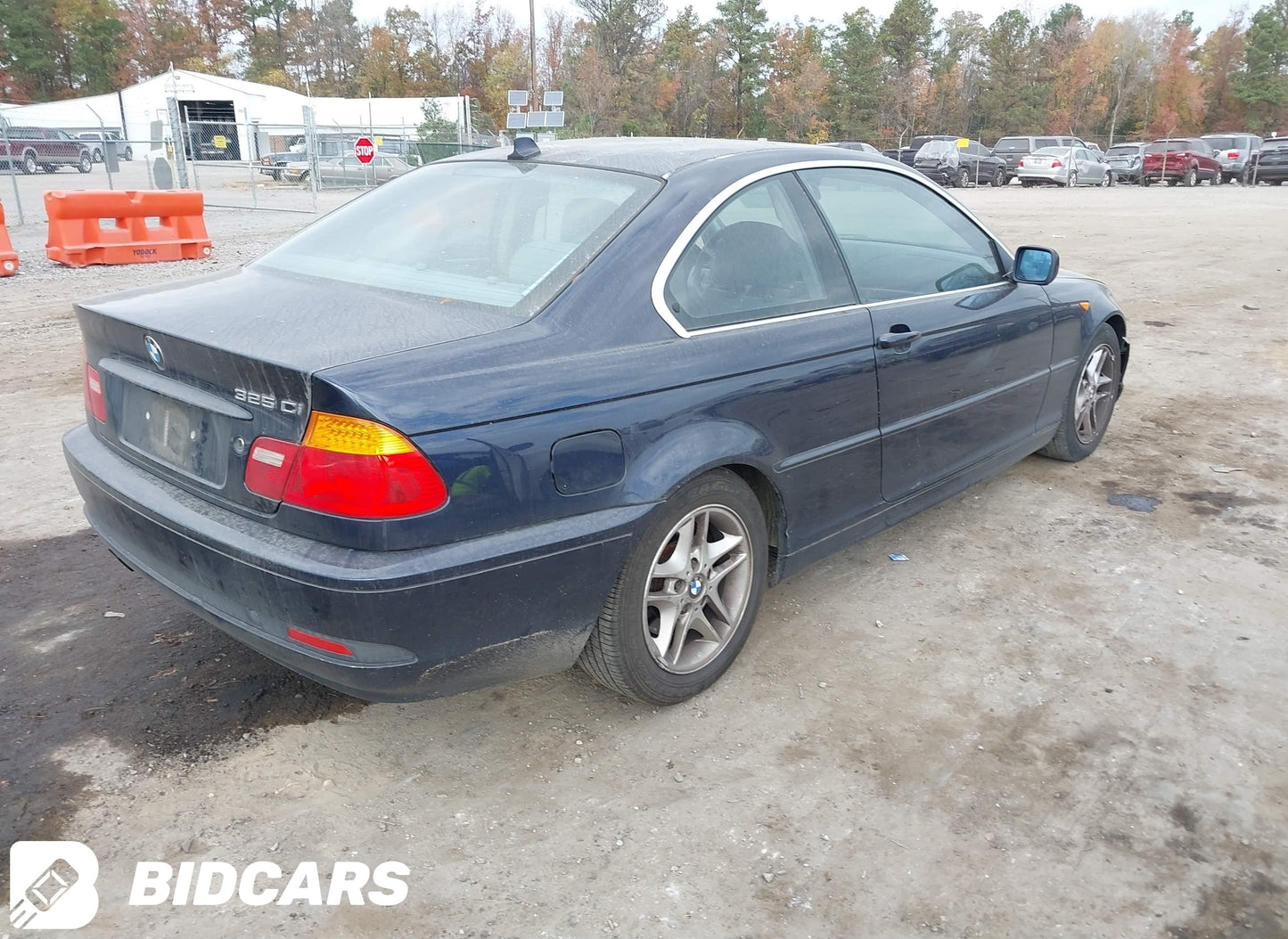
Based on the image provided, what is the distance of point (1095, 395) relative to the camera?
5.30 metres

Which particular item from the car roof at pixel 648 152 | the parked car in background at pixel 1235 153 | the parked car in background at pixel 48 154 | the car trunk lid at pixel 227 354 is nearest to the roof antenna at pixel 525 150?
the car roof at pixel 648 152

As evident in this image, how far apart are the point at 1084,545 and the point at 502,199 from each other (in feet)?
9.58

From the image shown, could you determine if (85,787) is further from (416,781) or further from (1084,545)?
(1084,545)

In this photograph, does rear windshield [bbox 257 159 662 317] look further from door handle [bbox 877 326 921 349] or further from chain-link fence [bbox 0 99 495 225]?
chain-link fence [bbox 0 99 495 225]

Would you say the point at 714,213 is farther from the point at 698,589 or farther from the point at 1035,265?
the point at 1035,265

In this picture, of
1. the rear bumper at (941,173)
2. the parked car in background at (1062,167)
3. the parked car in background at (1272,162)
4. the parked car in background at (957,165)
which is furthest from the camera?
the parked car in background at (1272,162)

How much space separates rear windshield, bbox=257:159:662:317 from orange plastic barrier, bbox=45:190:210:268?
388 inches

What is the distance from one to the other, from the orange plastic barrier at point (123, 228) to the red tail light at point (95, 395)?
9.87 meters

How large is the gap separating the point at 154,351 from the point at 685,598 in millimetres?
1663

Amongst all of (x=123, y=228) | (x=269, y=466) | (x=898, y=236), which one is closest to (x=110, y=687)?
(x=269, y=466)

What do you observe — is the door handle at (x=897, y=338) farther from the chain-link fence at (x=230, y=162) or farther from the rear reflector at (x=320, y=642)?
the chain-link fence at (x=230, y=162)

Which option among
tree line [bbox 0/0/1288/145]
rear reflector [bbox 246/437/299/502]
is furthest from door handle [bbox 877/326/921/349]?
tree line [bbox 0/0/1288/145]

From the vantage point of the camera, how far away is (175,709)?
3027 mm

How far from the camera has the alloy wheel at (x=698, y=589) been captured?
294 centimetres
